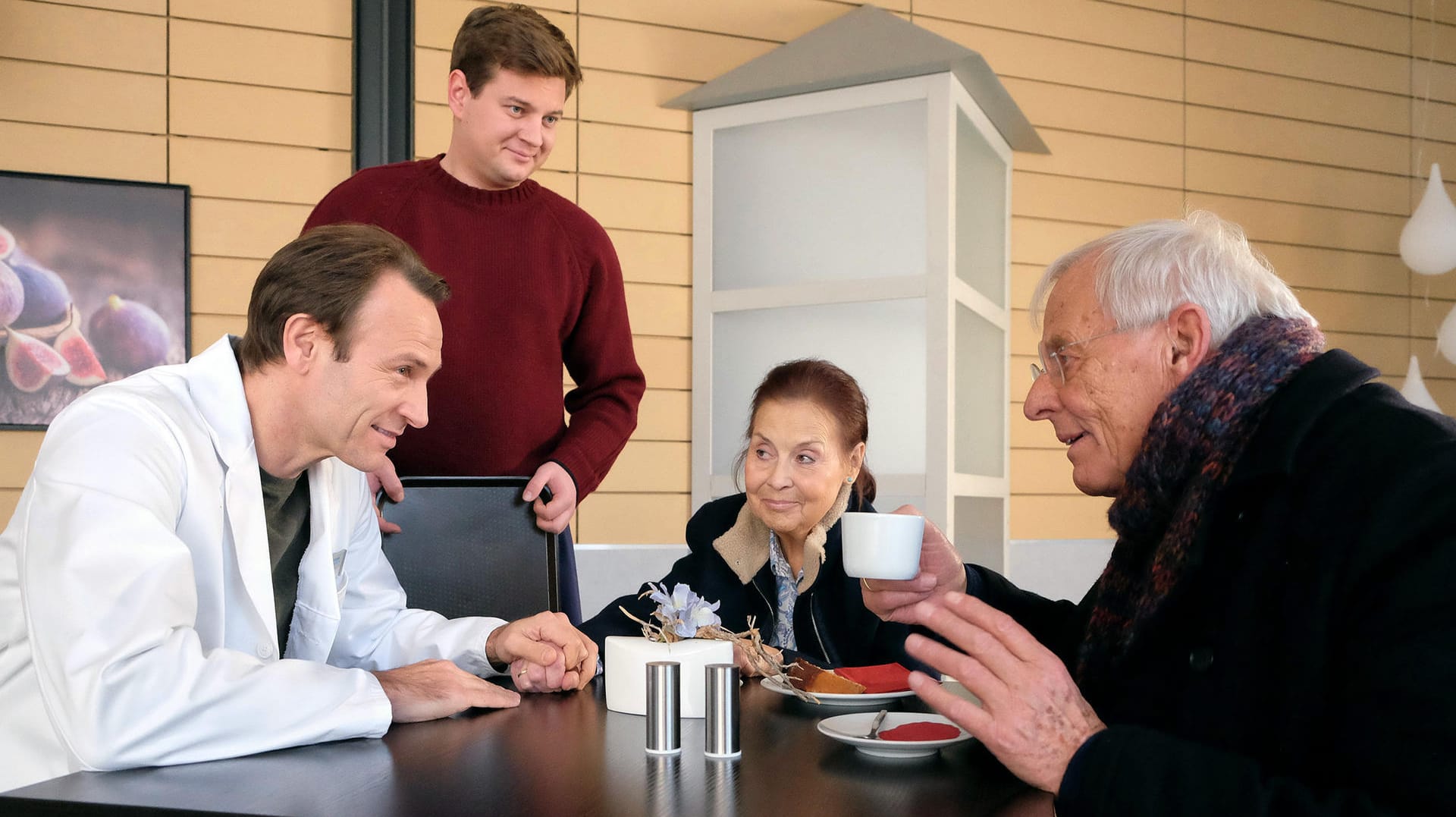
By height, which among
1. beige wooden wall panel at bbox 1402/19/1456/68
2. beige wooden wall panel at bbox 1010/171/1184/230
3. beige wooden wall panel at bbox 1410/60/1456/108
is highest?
beige wooden wall panel at bbox 1402/19/1456/68

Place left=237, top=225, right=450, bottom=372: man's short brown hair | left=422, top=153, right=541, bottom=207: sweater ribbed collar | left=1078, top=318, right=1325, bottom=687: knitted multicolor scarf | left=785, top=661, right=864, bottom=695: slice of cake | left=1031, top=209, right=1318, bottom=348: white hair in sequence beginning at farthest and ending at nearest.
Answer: left=422, top=153, right=541, bottom=207: sweater ribbed collar → left=237, top=225, right=450, bottom=372: man's short brown hair → left=785, top=661, right=864, bottom=695: slice of cake → left=1031, top=209, right=1318, bottom=348: white hair → left=1078, top=318, right=1325, bottom=687: knitted multicolor scarf

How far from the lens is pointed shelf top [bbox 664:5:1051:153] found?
356 centimetres

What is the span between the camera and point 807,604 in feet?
7.87

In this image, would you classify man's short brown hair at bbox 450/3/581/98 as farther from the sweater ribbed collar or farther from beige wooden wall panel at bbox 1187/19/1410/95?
beige wooden wall panel at bbox 1187/19/1410/95

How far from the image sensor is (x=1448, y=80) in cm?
521

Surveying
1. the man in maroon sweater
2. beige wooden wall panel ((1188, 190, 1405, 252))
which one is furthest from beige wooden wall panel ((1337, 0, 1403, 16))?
the man in maroon sweater

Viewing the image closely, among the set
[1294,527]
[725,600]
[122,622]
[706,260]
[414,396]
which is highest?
[706,260]

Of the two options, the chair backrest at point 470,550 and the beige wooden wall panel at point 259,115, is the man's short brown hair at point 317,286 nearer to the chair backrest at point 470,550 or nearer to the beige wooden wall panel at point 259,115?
the chair backrest at point 470,550

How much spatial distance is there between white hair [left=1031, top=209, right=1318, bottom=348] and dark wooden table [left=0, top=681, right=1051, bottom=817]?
54 cm

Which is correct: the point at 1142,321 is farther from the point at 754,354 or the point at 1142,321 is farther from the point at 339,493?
the point at 754,354

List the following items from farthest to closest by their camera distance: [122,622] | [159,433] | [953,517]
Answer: [953,517]
[159,433]
[122,622]

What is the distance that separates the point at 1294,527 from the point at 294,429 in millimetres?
1326

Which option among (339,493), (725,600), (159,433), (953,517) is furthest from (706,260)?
(159,433)

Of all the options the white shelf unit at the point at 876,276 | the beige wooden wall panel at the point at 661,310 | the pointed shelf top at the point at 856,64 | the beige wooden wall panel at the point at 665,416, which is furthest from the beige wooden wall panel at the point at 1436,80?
the beige wooden wall panel at the point at 665,416
